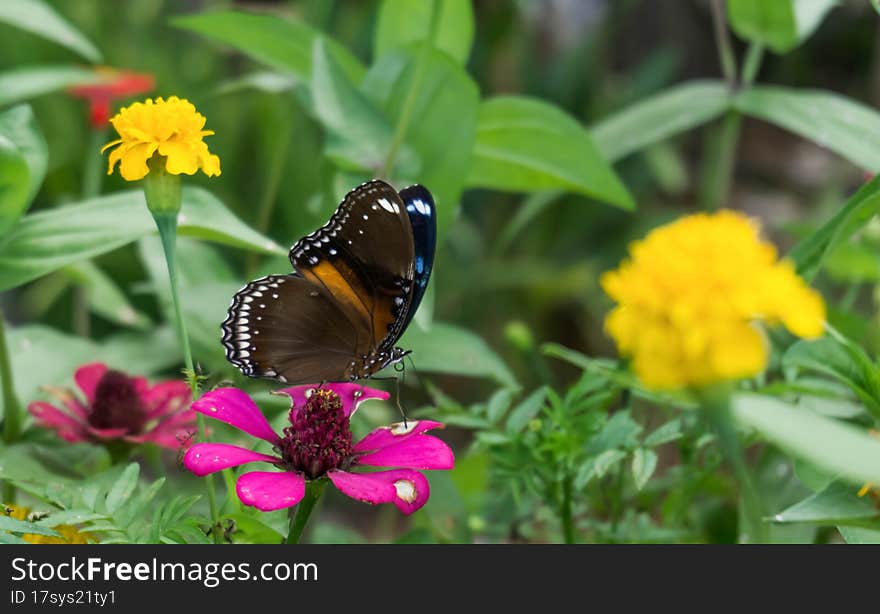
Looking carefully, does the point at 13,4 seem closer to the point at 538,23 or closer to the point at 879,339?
the point at 879,339

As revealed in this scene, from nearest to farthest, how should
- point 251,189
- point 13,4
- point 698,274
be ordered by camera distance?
point 698,274, point 13,4, point 251,189

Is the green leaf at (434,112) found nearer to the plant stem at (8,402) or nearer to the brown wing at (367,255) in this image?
the brown wing at (367,255)

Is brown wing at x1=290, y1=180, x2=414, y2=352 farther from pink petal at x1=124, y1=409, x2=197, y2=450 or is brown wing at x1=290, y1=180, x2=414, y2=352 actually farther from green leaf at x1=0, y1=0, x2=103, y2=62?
green leaf at x1=0, y1=0, x2=103, y2=62

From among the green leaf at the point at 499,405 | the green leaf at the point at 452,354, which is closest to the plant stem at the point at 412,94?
the green leaf at the point at 452,354
